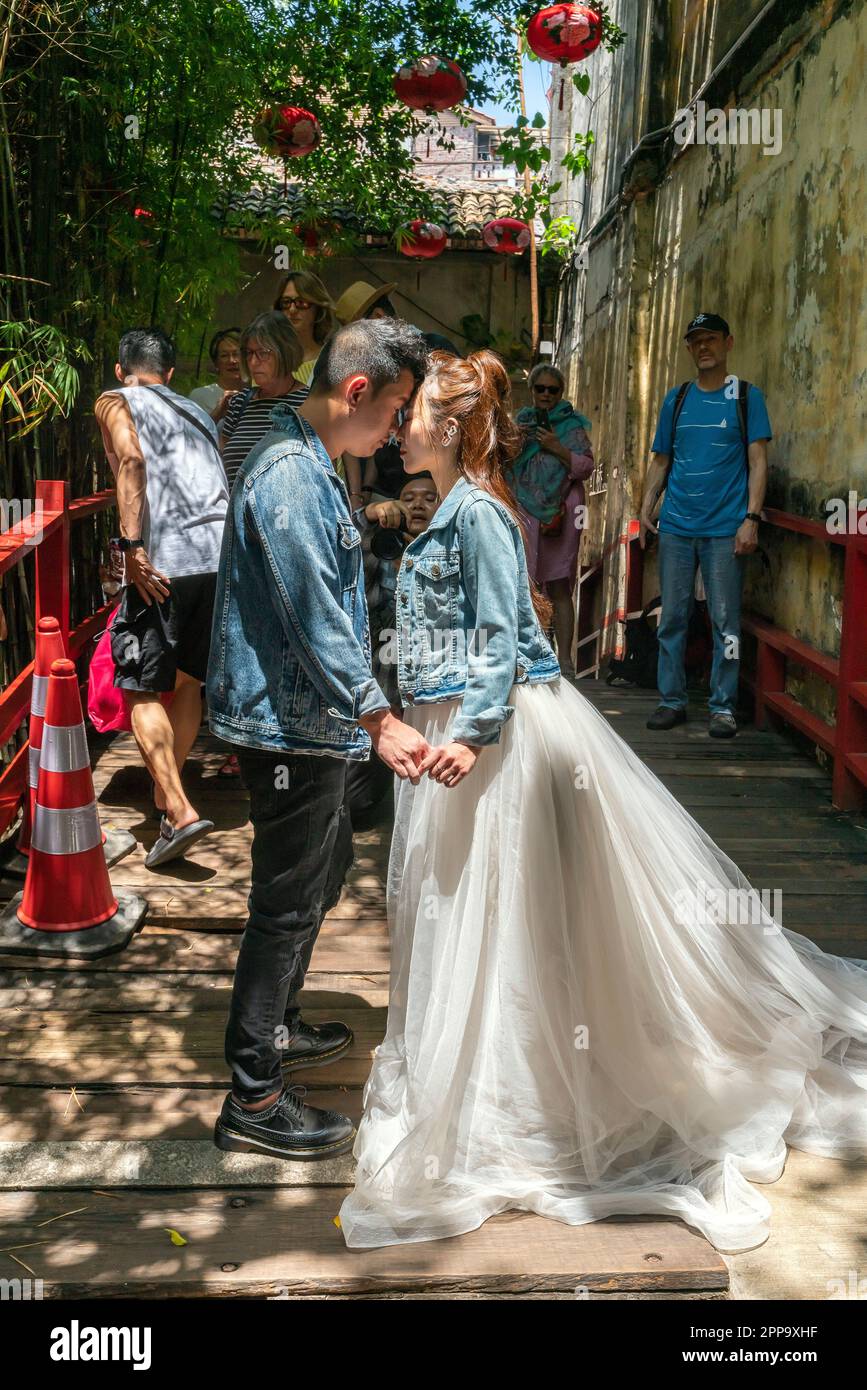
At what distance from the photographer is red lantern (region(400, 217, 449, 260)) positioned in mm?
10930

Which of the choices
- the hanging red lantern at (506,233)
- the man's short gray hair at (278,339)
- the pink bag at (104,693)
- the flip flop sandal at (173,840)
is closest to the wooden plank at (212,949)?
the flip flop sandal at (173,840)

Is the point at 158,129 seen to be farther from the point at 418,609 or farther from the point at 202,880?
the point at 418,609

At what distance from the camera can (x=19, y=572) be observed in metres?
4.76

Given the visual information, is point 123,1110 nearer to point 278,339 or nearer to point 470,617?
point 470,617

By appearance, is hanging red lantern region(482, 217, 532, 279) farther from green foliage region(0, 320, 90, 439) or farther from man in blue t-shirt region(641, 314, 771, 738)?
green foliage region(0, 320, 90, 439)

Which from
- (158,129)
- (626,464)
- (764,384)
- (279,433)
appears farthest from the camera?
(626,464)

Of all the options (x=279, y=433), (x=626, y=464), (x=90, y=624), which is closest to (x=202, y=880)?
(x=90, y=624)

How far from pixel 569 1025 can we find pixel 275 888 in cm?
73

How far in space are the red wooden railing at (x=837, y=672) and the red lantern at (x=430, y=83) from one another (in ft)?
12.9

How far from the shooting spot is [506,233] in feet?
41.9

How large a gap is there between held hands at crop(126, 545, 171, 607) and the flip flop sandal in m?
0.81

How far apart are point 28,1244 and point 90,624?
358cm

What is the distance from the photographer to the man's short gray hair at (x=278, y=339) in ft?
14.7

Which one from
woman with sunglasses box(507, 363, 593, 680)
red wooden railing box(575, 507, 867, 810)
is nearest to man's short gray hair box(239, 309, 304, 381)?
red wooden railing box(575, 507, 867, 810)
